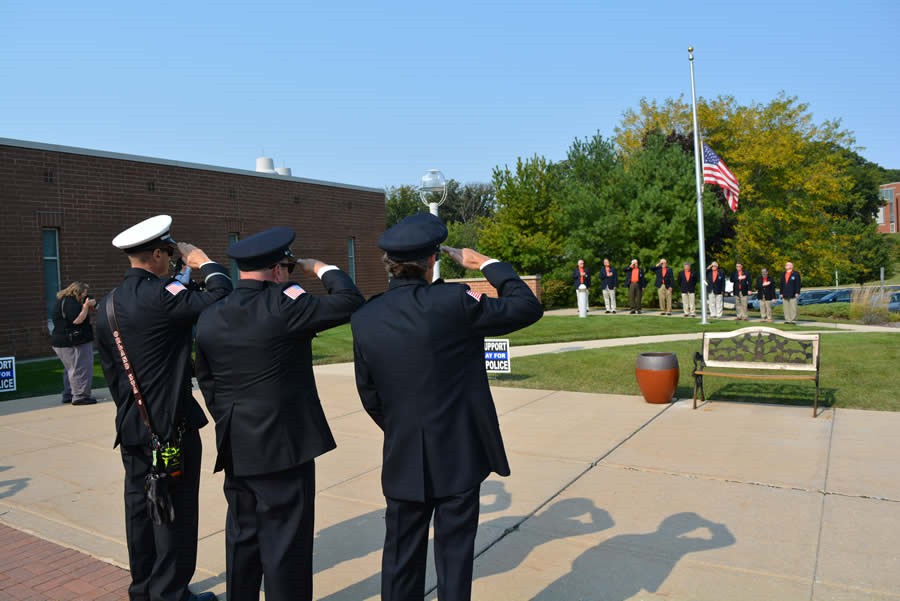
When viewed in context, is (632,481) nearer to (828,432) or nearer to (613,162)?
(828,432)

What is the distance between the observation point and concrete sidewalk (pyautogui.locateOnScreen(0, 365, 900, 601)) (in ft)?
12.8

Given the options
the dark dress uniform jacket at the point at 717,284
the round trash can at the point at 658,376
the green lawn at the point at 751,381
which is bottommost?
the green lawn at the point at 751,381

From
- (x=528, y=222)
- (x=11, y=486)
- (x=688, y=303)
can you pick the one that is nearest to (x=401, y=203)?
(x=528, y=222)

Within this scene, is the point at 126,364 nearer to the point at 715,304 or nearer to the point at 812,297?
the point at 715,304

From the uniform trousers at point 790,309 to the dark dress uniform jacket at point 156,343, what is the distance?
18.3 metres

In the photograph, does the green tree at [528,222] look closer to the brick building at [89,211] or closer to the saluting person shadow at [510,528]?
the brick building at [89,211]

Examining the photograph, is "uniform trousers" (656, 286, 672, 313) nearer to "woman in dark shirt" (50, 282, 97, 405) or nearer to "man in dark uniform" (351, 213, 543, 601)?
"woman in dark shirt" (50, 282, 97, 405)

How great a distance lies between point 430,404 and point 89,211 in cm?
1720

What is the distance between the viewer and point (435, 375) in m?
2.81

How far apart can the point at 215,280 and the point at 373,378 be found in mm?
1067

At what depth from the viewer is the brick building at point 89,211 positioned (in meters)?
15.7

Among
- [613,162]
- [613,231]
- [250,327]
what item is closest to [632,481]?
[250,327]

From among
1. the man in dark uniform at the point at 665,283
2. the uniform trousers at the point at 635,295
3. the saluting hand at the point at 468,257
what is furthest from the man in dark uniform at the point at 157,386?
the uniform trousers at the point at 635,295

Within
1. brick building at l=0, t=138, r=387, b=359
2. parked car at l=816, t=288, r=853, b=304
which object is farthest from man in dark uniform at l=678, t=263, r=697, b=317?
brick building at l=0, t=138, r=387, b=359
